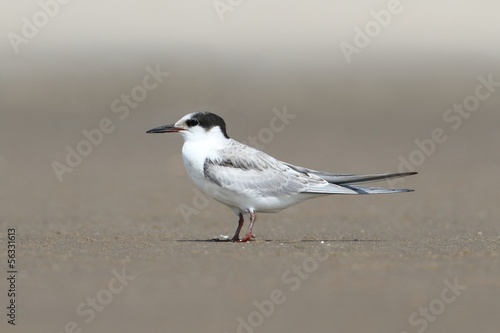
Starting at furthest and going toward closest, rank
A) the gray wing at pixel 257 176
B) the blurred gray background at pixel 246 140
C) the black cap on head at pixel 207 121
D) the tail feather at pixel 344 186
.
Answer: the black cap on head at pixel 207 121
the tail feather at pixel 344 186
the gray wing at pixel 257 176
the blurred gray background at pixel 246 140

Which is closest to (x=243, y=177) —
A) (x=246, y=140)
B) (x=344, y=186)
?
(x=344, y=186)

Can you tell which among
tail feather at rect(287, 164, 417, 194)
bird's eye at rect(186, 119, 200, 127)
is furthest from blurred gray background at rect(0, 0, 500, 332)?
bird's eye at rect(186, 119, 200, 127)

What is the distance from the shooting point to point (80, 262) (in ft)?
22.5

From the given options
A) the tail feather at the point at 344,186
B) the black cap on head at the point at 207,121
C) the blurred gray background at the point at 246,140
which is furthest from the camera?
the black cap on head at the point at 207,121

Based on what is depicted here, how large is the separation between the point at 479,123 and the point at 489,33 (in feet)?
28.6

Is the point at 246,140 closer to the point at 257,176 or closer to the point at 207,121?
the point at 207,121

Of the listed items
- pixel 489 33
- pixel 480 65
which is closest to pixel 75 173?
pixel 480 65

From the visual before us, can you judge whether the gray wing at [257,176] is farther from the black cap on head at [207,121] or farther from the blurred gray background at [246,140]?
the blurred gray background at [246,140]

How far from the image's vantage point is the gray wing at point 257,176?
804 centimetres

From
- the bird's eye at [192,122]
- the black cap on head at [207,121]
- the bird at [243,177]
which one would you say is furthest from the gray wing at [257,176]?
the bird's eye at [192,122]

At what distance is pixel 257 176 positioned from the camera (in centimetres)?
817

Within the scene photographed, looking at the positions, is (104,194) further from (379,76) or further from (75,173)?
(379,76)

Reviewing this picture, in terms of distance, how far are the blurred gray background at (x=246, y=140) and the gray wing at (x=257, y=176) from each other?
41 centimetres

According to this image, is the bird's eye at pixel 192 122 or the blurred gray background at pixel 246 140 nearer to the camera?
the blurred gray background at pixel 246 140
